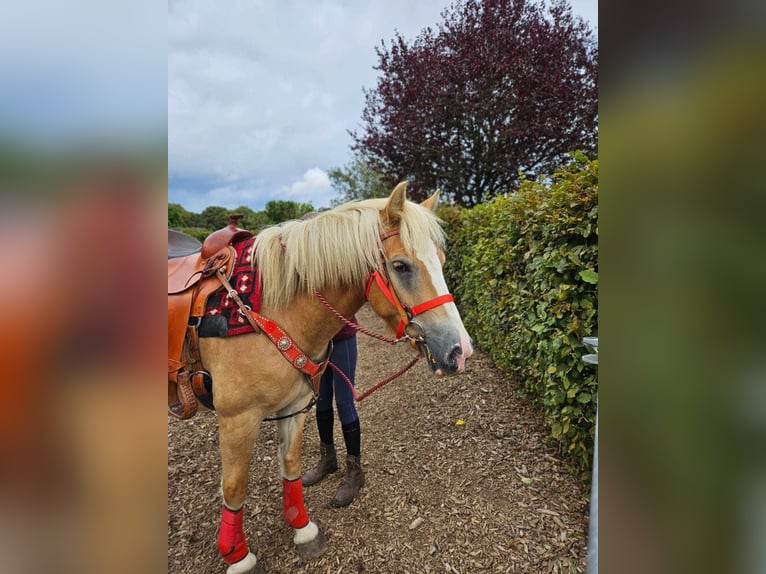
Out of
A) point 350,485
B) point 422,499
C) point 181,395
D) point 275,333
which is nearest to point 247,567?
point 350,485

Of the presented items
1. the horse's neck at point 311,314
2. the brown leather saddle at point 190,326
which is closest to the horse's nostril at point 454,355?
the horse's neck at point 311,314

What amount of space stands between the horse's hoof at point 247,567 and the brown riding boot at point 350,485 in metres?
0.66

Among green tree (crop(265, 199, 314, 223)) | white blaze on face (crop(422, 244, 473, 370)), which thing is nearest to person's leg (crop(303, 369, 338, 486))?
white blaze on face (crop(422, 244, 473, 370))

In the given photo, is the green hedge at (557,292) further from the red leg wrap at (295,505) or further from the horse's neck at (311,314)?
the red leg wrap at (295,505)

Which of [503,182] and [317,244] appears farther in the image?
[503,182]

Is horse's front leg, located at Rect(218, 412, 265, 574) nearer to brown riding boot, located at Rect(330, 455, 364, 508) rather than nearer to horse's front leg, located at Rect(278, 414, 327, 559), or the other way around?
horse's front leg, located at Rect(278, 414, 327, 559)

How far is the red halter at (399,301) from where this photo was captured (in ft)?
5.84

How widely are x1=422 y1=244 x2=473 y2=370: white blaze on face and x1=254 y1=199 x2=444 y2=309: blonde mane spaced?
54 millimetres

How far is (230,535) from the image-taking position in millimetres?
2062

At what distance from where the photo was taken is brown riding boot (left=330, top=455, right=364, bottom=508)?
106 inches
